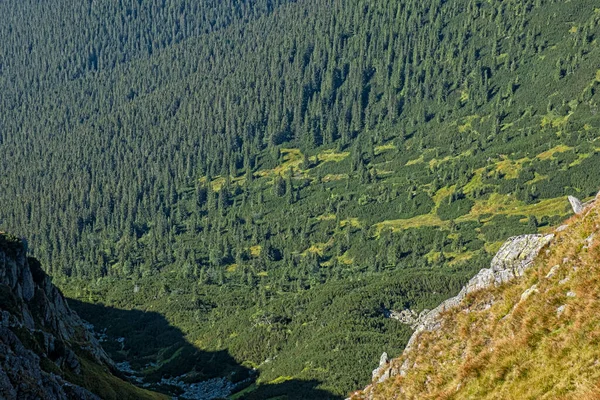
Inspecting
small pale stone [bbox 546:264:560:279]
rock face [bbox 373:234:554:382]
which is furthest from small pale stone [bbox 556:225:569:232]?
small pale stone [bbox 546:264:560:279]

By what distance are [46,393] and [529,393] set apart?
156ft

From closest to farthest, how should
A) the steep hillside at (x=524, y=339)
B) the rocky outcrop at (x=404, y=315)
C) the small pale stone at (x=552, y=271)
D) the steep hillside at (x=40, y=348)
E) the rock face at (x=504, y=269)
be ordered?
the steep hillside at (x=524, y=339) → the small pale stone at (x=552, y=271) → the rock face at (x=504, y=269) → the steep hillside at (x=40, y=348) → the rocky outcrop at (x=404, y=315)

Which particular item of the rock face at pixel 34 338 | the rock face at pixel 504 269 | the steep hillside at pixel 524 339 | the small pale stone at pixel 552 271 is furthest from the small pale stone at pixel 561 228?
the rock face at pixel 34 338

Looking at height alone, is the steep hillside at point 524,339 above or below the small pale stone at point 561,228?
below

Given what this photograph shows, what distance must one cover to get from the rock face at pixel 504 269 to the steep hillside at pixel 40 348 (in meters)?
32.0

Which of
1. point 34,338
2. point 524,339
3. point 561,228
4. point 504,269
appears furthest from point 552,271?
point 34,338

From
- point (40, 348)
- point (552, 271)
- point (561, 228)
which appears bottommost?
point (552, 271)

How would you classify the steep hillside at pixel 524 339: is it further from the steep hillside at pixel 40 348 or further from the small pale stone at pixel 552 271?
the steep hillside at pixel 40 348

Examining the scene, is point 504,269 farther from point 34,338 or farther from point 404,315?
point 404,315

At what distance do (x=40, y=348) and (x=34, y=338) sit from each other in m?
1.42

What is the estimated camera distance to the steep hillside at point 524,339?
22906 millimetres

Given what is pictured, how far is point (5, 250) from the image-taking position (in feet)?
389

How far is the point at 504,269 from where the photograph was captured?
44.9 m

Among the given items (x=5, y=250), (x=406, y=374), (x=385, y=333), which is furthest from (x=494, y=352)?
(x=385, y=333)
